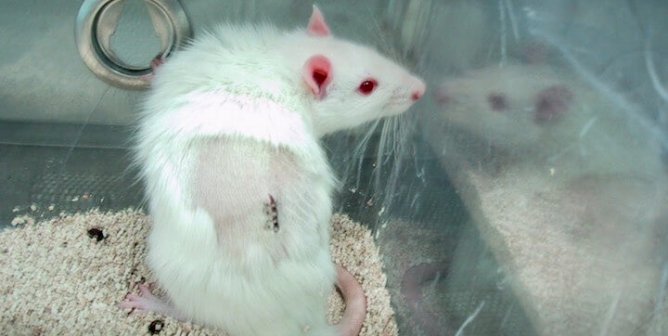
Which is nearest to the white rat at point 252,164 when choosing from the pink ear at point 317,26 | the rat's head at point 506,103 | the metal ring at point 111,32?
the pink ear at point 317,26

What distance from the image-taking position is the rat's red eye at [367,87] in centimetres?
181

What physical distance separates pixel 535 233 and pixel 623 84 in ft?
1.45

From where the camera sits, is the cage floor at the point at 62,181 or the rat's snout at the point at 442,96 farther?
the cage floor at the point at 62,181

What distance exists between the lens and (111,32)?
2.27m

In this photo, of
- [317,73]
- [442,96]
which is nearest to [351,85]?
[317,73]

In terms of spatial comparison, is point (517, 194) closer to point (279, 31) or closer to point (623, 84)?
point (623, 84)

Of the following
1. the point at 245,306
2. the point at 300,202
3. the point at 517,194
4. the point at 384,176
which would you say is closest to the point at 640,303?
the point at 517,194

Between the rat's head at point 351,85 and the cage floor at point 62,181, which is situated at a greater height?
the rat's head at point 351,85

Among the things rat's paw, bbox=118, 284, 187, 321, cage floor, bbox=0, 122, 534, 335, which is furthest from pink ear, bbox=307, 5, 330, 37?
rat's paw, bbox=118, 284, 187, 321

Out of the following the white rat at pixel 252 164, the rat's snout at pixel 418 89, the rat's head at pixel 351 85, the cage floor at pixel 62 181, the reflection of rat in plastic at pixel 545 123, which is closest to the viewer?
the reflection of rat in plastic at pixel 545 123

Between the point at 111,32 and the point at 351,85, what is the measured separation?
101cm

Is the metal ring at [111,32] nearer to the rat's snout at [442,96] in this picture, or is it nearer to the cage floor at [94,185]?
the cage floor at [94,185]

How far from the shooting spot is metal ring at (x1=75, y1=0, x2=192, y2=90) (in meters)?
2.19

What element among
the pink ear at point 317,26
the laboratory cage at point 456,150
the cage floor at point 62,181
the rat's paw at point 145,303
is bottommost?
the rat's paw at point 145,303
